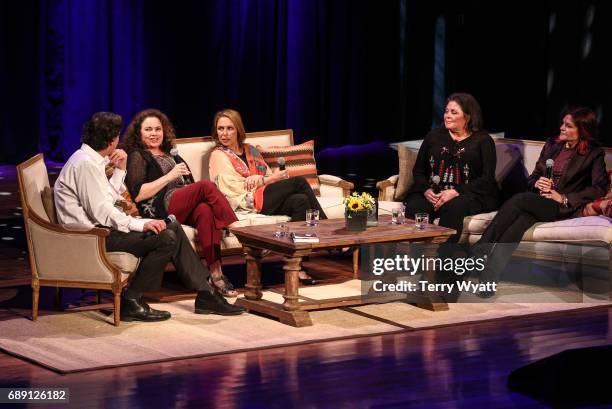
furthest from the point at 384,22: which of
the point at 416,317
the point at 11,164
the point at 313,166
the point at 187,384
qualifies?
the point at 187,384

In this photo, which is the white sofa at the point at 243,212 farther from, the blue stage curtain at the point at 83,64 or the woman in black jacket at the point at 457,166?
the blue stage curtain at the point at 83,64

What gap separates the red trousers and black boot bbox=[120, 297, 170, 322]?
0.65 metres

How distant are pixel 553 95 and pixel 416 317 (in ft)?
21.3

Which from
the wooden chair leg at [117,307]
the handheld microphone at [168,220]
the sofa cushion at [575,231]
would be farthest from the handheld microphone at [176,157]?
the sofa cushion at [575,231]

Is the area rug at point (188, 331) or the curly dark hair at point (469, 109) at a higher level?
the curly dark hair at point (469, 109)

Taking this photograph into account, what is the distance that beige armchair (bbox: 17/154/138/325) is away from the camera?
5922 millimetres

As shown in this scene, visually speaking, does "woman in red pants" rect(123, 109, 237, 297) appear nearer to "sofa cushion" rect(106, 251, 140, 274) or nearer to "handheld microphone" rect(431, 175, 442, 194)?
"sofa cushion" rect(106, 251, 140, 274)

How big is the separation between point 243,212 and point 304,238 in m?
1.17

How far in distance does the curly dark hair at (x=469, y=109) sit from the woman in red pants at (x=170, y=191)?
166cm

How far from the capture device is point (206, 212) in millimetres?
6617

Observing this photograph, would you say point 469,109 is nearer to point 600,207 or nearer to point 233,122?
point 600,207

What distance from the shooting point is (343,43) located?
1361 cm

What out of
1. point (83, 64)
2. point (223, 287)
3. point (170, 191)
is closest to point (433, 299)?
point (223, 287)

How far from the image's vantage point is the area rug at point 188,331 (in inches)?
214
